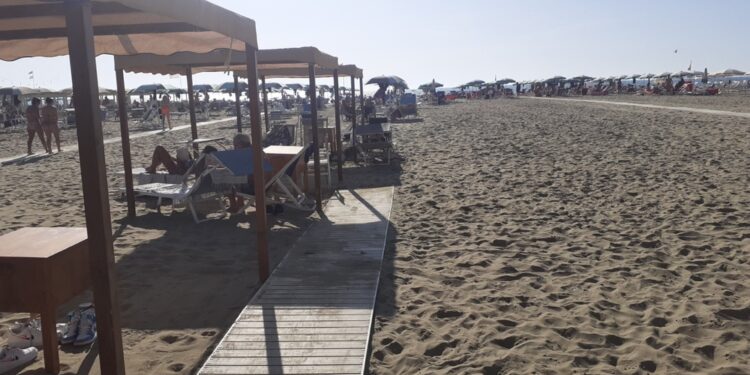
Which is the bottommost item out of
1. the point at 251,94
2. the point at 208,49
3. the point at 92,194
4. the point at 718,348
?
the point at 718,348

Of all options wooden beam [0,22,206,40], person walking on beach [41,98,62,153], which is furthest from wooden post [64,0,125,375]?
person walking on beach [41,98,62,153]

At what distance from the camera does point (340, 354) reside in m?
3.23

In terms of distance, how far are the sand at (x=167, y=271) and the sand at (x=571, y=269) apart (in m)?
1.09

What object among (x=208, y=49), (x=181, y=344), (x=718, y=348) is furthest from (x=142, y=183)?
(x=718, y=348)

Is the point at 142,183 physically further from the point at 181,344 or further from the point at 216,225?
the point at 181,344

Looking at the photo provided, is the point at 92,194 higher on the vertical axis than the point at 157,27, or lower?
lower

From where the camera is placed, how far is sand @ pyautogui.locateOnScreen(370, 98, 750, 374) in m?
3.31

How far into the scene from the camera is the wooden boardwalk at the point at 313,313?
3162 mm

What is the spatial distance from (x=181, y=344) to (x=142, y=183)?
4.84 metres

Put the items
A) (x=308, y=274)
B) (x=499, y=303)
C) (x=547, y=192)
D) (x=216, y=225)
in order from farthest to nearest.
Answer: (x=547, y=192) < (x=216, y=225) < (x=308, y=274) < (x=499, y=303)

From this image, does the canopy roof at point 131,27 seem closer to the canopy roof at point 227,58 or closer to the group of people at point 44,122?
the canopy roof at point 227,58

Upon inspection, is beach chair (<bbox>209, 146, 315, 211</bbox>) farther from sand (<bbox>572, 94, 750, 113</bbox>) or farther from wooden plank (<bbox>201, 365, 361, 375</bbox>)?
sand (<bbox>572, 94, 750, 113</bbox>)

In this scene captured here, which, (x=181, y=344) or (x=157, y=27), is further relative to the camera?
(x=157, y=27)

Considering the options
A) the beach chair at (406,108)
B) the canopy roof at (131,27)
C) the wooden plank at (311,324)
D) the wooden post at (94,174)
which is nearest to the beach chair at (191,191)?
the canopy roof at (131,27)
